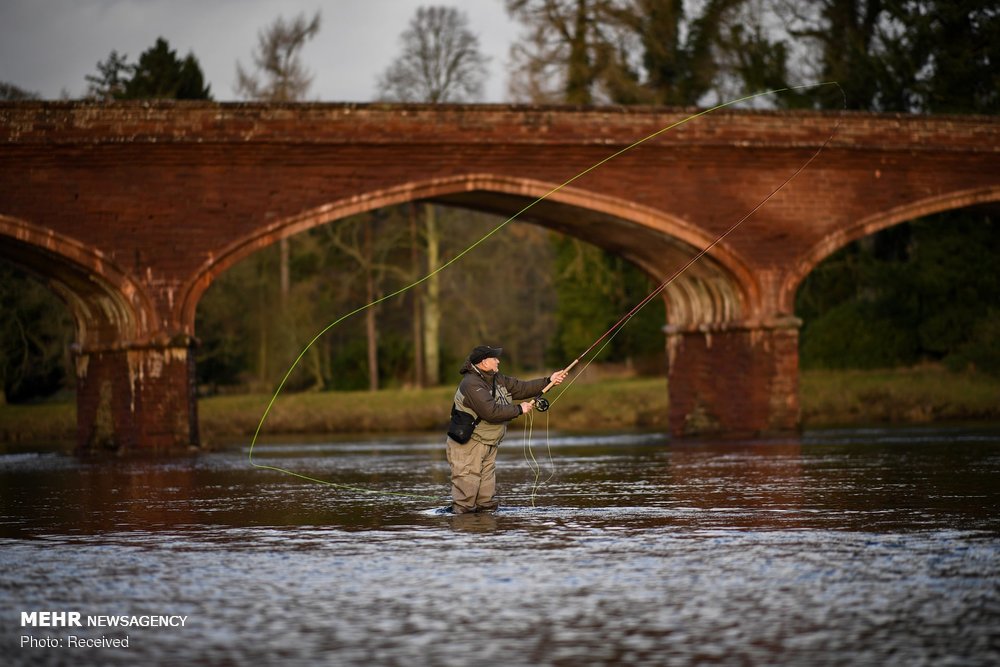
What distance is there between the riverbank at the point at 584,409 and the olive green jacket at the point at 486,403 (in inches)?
786

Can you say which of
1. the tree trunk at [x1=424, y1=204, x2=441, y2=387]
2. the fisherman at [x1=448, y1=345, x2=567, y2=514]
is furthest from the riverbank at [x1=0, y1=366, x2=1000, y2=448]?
the fisherman at [x1=448, y1=345, x2=567, y2=514]

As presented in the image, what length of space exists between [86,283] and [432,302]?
62.8ft

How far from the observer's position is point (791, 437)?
25.0m

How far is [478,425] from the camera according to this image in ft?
37.3

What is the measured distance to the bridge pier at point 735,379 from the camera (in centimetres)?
2605

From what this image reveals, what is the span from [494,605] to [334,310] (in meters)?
41.4

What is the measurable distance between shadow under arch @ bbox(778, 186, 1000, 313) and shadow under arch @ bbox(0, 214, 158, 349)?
10803mm

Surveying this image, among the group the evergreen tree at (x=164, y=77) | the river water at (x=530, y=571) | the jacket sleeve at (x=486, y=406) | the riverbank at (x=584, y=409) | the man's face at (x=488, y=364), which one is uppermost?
the evergreen tree at (x=164, y=77)

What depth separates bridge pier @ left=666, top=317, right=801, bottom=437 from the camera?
26.0m

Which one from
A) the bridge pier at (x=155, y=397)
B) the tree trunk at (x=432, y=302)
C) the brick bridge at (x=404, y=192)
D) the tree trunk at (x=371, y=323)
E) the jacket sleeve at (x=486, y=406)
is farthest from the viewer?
the tree trunk at (x=371, y=323)

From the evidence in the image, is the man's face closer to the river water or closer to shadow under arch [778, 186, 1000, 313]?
the river water

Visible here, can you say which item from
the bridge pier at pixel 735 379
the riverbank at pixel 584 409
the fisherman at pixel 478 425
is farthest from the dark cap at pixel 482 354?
the riverbank at pixel 584 409

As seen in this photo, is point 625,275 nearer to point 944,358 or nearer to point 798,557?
point 944,358

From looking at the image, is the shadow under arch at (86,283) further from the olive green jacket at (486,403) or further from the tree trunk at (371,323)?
the tree trunk at (371,323)
